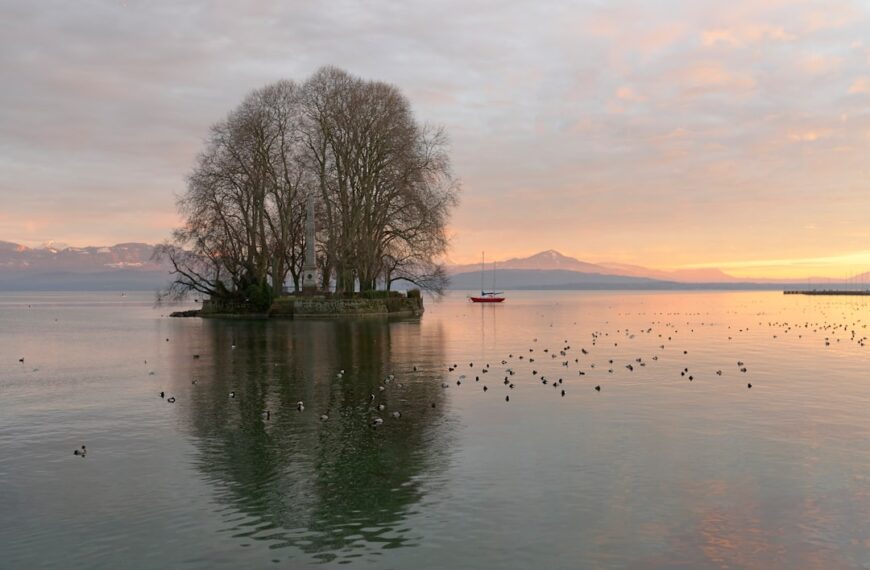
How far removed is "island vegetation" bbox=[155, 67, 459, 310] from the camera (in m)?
69.5

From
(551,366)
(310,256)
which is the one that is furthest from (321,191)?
(551,366)

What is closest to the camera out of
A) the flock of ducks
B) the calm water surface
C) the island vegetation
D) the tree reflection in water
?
the calm water surface

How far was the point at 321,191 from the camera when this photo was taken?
73.5 m

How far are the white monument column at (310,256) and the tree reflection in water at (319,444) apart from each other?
3480cm

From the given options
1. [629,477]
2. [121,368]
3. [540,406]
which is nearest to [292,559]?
[629,477]

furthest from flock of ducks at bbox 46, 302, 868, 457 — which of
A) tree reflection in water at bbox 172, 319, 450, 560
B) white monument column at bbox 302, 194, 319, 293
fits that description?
white monument column at bbox 302, 194, 319, 293

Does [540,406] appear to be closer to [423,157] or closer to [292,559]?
[292,559]

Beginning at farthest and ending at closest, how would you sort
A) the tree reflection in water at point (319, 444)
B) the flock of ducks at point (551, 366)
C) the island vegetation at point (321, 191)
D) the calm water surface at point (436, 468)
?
the island vegetation at point (321, 191) < the flock of ducks at point (551, 366) < the tree reflection in water at point (319, 444) < the calm water surface at point (436, 468)

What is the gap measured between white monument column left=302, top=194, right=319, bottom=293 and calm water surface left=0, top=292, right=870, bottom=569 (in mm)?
39878

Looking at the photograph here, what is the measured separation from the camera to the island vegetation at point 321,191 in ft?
228

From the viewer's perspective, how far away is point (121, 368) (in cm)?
3288

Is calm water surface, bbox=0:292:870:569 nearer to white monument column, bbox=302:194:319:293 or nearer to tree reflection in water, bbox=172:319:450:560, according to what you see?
tree reflection in water, bbox=172:319:450:560

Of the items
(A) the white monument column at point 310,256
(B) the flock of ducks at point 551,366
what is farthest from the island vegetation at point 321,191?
(B) the flock of ducks at point 551,366

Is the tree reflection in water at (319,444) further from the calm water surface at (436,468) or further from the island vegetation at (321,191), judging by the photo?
the island vegetation at (321,191)
